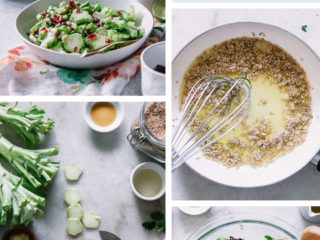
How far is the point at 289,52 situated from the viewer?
0.96 meters

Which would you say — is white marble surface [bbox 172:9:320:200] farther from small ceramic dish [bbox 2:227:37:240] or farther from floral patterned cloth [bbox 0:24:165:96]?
small ceramic dish [bbox 2:227:37:240]

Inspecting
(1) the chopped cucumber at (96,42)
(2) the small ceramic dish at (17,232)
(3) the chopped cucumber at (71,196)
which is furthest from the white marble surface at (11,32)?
(2) the small ceramic dish at (17,232)

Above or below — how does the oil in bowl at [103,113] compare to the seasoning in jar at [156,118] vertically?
below

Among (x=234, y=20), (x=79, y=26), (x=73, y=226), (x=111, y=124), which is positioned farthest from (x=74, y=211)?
(x=234, y=20)

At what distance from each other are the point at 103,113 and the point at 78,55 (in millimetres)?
226

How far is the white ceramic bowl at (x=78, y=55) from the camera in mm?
867

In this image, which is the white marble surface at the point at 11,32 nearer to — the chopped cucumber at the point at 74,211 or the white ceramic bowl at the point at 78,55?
the white ceramic bowl at the point at 78,55

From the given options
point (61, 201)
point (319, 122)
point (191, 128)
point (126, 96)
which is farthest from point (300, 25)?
point (61, 201)

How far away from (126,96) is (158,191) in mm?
301

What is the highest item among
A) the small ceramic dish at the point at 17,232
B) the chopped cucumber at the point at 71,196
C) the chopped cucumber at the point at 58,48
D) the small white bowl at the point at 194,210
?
the chopped cucumber at the point at 58,48

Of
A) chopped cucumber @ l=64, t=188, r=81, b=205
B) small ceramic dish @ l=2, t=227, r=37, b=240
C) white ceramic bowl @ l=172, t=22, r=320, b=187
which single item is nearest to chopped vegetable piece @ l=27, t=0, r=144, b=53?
white ceramic bowl @ l=172, t=22, r=320, b=187

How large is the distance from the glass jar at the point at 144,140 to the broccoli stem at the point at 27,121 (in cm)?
24

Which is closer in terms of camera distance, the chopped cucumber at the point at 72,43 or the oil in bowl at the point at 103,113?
the chopped cucumber at the point at 72,43

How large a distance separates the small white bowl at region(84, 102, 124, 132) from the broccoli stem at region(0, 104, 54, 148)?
104 millimetres
